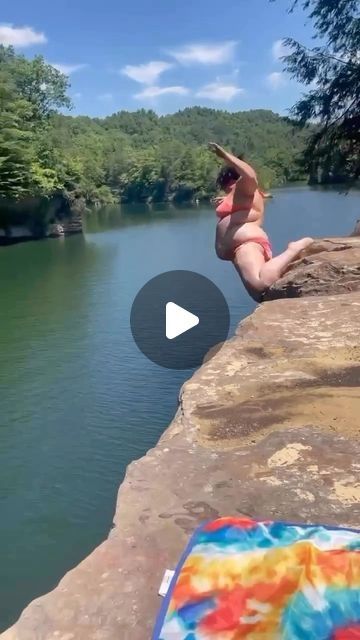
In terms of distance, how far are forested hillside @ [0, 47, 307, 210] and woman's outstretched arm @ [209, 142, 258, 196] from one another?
6.45 feet

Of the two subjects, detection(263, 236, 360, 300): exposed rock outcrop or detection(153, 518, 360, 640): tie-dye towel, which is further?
detection(263, 236, 360, 300): exposed rock outcrop

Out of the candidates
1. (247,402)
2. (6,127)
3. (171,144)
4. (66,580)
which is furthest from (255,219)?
(171,144)

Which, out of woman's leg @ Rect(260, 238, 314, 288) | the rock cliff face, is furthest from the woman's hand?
the rock cliff face

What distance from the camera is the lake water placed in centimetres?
578

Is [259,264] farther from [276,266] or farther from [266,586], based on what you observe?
[266,586]

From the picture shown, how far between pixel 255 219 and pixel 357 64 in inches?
374

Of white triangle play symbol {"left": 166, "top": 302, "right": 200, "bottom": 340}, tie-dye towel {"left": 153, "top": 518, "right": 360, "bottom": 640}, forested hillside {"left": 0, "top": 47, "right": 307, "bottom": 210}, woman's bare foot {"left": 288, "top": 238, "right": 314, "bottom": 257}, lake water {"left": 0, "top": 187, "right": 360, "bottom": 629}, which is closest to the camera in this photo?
tie-dye towel {"left": 153, "top": 518, "right": 360, "bottom": 640}

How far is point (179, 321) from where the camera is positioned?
10.5 metres

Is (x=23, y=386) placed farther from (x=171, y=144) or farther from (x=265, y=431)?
(x=171, y=144)

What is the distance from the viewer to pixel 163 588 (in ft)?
6.22

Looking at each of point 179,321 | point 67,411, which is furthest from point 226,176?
point 179,321

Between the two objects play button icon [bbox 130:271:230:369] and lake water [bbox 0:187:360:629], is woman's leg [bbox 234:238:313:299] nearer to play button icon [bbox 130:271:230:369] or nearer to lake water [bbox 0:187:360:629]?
lake water [bbox 0:187:360:629]

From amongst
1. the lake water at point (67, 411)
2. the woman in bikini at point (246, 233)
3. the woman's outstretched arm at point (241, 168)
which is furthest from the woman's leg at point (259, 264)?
the lake water at point (67, 411)

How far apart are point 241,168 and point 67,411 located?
460 cm
